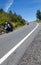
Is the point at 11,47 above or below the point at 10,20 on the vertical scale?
above

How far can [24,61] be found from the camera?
28.7 feet

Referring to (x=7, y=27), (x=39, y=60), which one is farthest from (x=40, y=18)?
(x=39, y=60)

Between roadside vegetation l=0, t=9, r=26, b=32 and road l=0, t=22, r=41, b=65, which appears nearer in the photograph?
road l=0, t=22, r=41, b=65

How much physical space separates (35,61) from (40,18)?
186619 mm

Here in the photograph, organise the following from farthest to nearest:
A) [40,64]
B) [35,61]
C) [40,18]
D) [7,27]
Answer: [40,18], [7,27], [35,61], [40,64]

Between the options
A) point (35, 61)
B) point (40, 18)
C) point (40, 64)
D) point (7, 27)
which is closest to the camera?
point (40, 64)

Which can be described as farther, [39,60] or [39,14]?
[39,14]

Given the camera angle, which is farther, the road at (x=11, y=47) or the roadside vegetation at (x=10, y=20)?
the roadside vegetation at (x=10, y=20)

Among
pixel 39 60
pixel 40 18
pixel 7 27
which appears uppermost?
pixel 39 60

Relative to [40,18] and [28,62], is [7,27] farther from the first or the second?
[40,18]

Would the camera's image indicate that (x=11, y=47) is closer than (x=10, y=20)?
Yes

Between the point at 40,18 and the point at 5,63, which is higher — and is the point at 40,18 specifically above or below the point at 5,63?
below

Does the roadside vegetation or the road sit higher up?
the road

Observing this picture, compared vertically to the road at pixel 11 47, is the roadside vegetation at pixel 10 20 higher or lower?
lower
